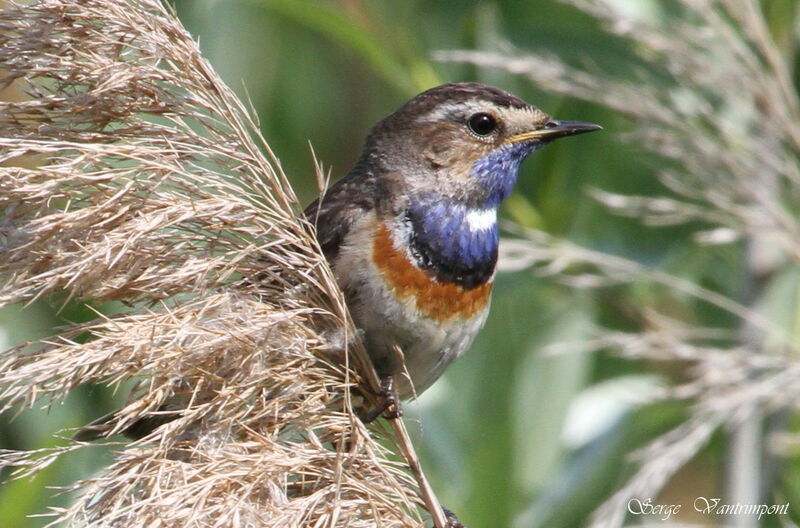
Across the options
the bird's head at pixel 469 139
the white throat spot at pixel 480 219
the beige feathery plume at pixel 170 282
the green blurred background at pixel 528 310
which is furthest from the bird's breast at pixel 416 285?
the green blurred background at pixel 528 310

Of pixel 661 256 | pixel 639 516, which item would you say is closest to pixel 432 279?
pixel 639 516

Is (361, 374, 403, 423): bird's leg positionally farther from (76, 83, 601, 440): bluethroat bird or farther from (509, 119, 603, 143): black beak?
(509, 119, 603, 143): black beak

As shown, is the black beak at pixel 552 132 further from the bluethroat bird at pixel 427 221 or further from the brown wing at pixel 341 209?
the brown wing at pixel 341 209

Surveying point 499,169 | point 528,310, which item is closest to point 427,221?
point 499,169

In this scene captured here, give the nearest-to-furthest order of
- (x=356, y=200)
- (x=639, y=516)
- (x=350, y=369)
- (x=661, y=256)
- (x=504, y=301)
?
(x=350, y=369), (x=356, y=200), (x=639, y=516), (x=504, y=301), (x=661, y=256)


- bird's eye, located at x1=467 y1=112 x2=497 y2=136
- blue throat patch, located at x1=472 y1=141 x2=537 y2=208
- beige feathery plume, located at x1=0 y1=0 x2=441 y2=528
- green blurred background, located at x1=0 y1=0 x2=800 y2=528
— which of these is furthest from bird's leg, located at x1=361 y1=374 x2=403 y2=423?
green blurred background, located at x1=0 y1=0 x2=800 y2=528

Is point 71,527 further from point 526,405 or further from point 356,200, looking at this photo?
point 526,405

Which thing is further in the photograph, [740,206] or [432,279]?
[740,206]
